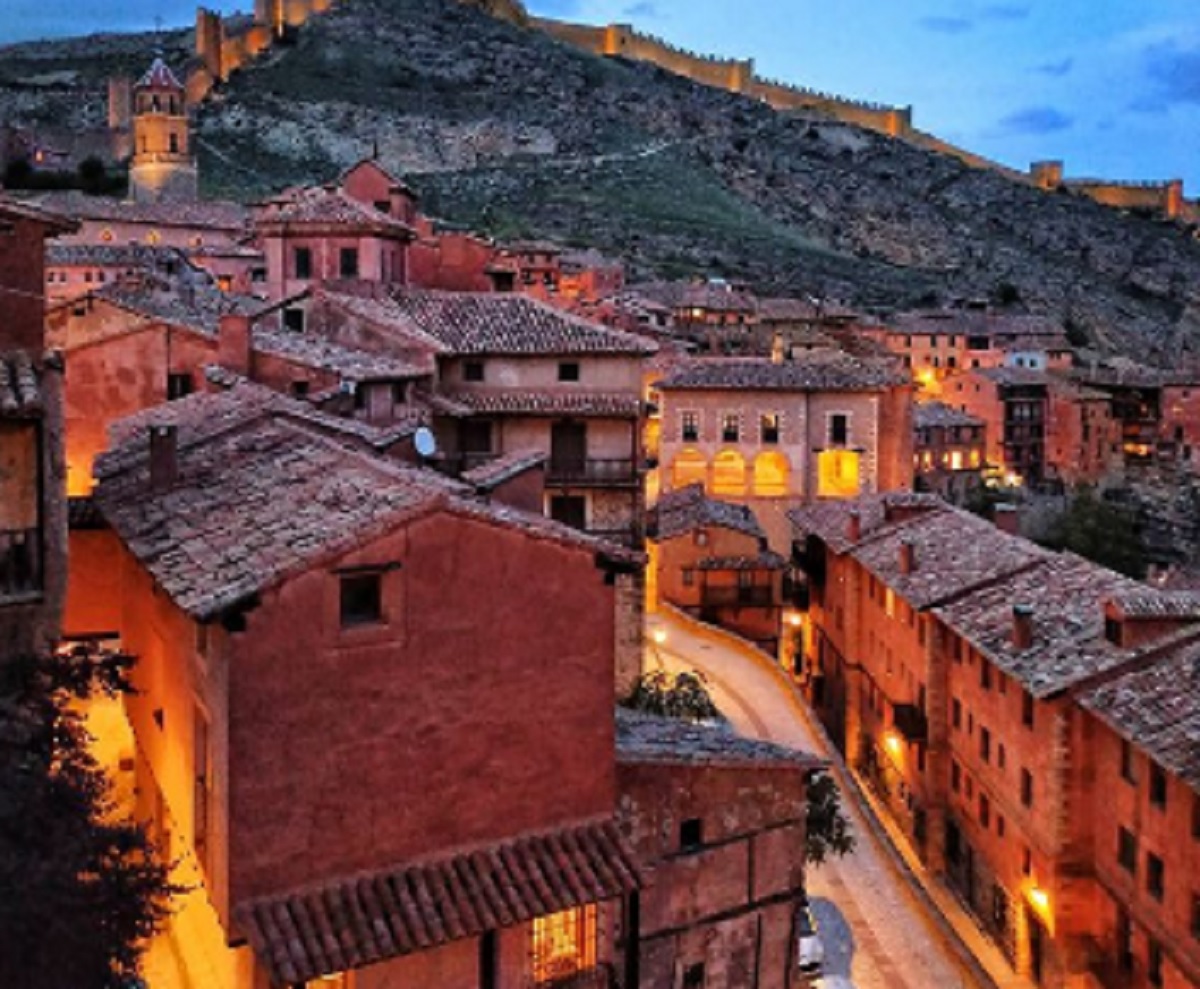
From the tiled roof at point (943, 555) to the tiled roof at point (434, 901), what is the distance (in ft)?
70.5

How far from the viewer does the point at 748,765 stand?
1869 cm

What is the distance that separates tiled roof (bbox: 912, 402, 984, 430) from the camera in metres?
83.6

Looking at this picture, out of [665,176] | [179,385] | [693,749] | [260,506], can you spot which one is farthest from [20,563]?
[665,176]

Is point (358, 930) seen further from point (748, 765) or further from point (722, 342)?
point (722, 342)

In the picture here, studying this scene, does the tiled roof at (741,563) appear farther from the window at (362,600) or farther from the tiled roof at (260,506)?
the window at (362,600)

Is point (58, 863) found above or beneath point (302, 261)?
beneath

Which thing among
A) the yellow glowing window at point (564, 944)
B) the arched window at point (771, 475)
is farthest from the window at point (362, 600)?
the arched window at point (771, 475)

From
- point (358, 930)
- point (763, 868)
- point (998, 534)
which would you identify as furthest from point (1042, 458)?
point (358, 930)

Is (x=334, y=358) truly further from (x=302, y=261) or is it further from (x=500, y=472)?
(x=302, y=261)

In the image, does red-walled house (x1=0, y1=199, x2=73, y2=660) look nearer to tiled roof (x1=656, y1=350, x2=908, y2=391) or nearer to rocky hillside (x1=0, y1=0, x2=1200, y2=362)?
tiled roof (x1=656, y1=350, x2=908, y2=391)

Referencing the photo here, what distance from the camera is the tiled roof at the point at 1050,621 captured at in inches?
1153

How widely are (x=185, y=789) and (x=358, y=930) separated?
10.7 ft

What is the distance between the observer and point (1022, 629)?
103ft

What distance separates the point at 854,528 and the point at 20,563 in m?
32.1
